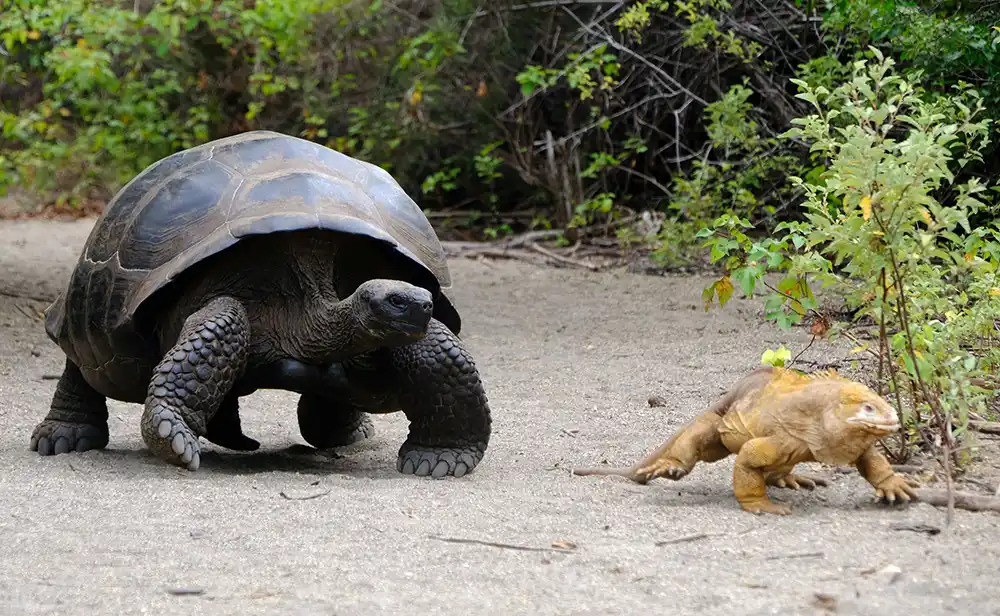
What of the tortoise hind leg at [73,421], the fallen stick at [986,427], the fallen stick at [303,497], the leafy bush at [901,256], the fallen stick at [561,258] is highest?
the leafy bush at [901,256]

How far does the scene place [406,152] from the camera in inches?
465

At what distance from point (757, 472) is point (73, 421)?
239cm

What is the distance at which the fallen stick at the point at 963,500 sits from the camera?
2770 mm

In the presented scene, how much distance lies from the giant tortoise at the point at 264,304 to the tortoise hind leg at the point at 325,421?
0.32m

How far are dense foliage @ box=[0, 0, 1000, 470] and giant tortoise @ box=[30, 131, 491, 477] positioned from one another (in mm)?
935

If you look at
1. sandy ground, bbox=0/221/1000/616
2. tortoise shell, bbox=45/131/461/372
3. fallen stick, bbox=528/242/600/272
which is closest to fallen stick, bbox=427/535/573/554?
sandy ground, bbox=0/221/1000/616

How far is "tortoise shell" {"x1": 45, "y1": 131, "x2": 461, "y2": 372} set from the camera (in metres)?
3.62

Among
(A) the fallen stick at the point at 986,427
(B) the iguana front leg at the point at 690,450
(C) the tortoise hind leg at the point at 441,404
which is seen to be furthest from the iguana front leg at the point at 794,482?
(C) the tortoise hind leg at the point at 441,404

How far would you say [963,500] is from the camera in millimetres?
2803

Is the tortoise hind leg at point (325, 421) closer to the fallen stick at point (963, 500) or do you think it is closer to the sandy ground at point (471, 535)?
the sandy ground at point (471, 535)

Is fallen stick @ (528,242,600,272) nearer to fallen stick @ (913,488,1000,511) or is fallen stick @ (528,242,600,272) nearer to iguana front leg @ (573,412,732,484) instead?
iguana front leg @ (573,412,732,484)

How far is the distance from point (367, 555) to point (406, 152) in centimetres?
943

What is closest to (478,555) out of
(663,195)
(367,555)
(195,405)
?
(367,555)

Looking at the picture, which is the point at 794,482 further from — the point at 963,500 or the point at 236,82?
the point at 236,82
